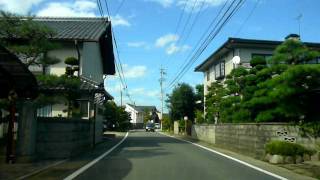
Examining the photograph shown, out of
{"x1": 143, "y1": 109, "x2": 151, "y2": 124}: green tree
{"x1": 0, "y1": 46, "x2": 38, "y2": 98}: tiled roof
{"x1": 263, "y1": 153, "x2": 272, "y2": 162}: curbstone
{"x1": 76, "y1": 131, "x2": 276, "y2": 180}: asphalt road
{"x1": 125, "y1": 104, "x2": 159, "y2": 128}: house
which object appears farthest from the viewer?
{"x1": 125, "y1": 104, "x2": 159, "y2": 128}: house

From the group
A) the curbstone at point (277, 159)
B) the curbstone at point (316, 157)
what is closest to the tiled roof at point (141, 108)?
the curbstone at point (277, 159)

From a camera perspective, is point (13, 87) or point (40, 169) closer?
point (40, 169)

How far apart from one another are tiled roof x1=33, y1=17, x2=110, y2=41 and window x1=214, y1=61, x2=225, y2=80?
1182 cm

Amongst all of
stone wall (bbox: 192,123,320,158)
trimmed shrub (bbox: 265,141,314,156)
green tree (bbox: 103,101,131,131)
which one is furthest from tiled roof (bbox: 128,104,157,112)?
trimmed shrub (bbox: 265,141,314,156)

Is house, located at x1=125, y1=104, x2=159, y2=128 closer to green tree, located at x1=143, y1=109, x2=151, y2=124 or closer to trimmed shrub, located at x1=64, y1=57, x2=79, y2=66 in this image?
green tree, located at x1=143, y1=109, x2=151, y2=124

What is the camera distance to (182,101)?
62.4m

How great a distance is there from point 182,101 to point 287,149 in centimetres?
4487

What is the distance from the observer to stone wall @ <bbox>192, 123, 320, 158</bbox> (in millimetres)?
19094

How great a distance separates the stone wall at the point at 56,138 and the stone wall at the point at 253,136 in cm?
797

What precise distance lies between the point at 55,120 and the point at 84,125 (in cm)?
490

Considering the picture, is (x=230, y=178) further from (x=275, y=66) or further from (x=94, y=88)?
(x=94, y=88)

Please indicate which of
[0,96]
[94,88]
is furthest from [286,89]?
[94,88]

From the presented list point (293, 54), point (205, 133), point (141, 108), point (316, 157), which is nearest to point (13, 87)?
point (293, 54)

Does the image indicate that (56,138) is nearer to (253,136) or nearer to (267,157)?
(267,157)
